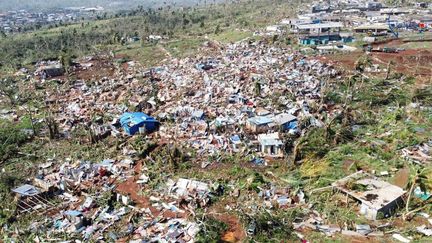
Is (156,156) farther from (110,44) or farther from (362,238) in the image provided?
(110,44)

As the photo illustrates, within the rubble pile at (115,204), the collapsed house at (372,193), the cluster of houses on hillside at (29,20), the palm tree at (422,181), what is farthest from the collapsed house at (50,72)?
the cluster of houses on hillside at (29,20)

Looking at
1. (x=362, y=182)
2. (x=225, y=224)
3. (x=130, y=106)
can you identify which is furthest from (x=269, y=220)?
(x=130, y=106)

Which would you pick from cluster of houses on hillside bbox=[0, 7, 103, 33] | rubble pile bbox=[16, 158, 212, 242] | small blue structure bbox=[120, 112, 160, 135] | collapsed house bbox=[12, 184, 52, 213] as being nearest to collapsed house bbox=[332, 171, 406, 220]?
rubble pile bbox=[16, 158, 212, 242]

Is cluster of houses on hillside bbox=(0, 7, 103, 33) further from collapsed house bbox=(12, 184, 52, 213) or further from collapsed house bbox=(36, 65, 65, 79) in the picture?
collapsed house bbox=(12, 184, 52, 213)

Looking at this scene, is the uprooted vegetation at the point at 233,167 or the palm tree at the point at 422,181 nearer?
the uprooted vegetation at the point at 233,167

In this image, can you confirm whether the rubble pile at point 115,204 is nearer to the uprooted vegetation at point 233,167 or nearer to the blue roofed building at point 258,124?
the uprooted vegetation at point 233,167
